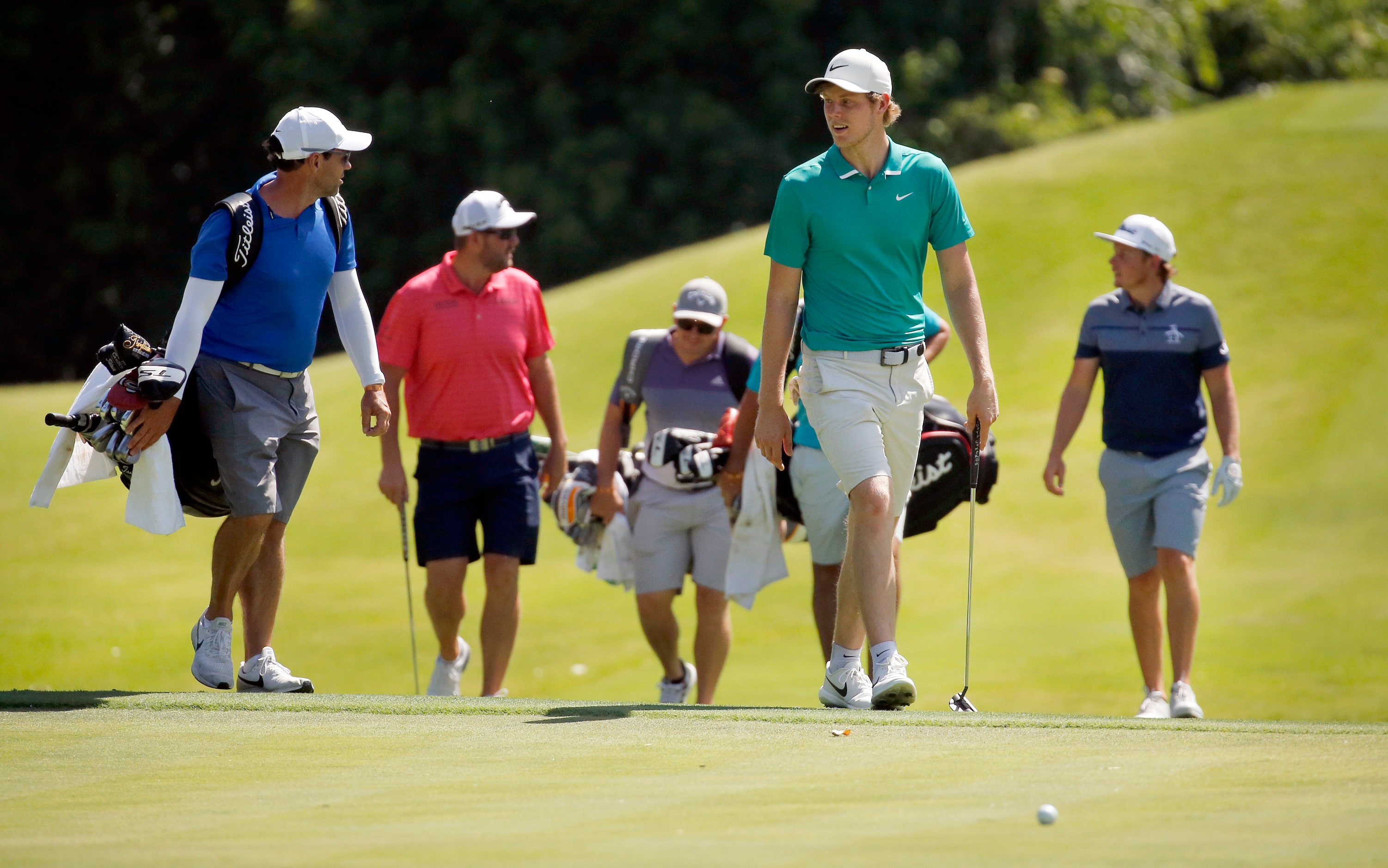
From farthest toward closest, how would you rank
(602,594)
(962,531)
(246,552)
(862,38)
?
(862,38), (962,531), (602,594), (246,552)

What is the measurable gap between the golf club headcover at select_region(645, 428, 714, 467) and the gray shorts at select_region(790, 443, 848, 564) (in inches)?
26.8

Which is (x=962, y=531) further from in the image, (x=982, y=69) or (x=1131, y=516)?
(x=982, y=69)

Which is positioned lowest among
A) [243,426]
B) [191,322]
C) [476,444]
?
[476,444]

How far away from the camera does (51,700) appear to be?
6.27m

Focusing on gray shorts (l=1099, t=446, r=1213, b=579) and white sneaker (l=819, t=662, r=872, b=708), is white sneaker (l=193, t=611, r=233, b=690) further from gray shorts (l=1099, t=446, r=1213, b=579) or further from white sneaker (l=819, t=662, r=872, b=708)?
gray shorts (l=1099, t=446, r=1213, b=579)

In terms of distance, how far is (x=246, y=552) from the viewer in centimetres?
670

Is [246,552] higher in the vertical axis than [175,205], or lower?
lower

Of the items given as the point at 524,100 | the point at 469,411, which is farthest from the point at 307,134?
the point at 524,100

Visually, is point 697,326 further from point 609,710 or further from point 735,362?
point 609,710

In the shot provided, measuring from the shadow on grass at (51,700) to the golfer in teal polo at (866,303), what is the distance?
2.57 metres

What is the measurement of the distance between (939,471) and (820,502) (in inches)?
21.8

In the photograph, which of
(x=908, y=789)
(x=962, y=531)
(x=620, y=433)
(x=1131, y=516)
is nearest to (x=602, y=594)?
(x=962, y=531)

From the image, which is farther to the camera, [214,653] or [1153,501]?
[1153,501]

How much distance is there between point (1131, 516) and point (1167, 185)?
12.9 m
